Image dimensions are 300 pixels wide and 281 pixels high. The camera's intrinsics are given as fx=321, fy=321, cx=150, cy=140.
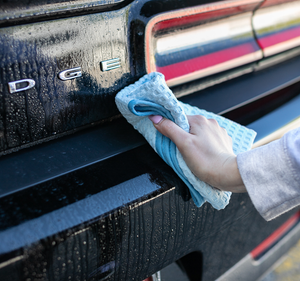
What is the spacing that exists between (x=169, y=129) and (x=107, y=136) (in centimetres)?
18

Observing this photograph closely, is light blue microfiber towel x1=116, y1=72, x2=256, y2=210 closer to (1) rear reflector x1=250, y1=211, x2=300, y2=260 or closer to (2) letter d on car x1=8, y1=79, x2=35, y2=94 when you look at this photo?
(2) letter d on car x1=8, y1=79, x2=35, y2=94

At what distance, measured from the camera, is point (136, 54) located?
0.90 meters

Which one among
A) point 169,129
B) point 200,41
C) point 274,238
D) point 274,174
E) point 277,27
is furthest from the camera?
point 274,238

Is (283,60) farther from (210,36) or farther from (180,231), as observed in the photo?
(180,231)

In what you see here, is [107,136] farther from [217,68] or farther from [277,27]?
[277,27]

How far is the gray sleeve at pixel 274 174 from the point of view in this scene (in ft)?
2.20

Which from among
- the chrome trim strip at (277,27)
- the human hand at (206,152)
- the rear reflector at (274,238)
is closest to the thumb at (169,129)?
the human hand at (206,152)

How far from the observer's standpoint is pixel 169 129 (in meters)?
0.80

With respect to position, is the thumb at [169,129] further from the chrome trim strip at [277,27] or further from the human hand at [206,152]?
the chrome trim strip at [277,27]

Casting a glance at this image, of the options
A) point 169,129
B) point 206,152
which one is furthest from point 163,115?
point 206,152

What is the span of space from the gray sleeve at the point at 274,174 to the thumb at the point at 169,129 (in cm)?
15

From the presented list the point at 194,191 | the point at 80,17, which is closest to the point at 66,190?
the point at 194,191

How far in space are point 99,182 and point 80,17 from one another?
A: 15.9 inches

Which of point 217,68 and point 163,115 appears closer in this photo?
point 163,115
